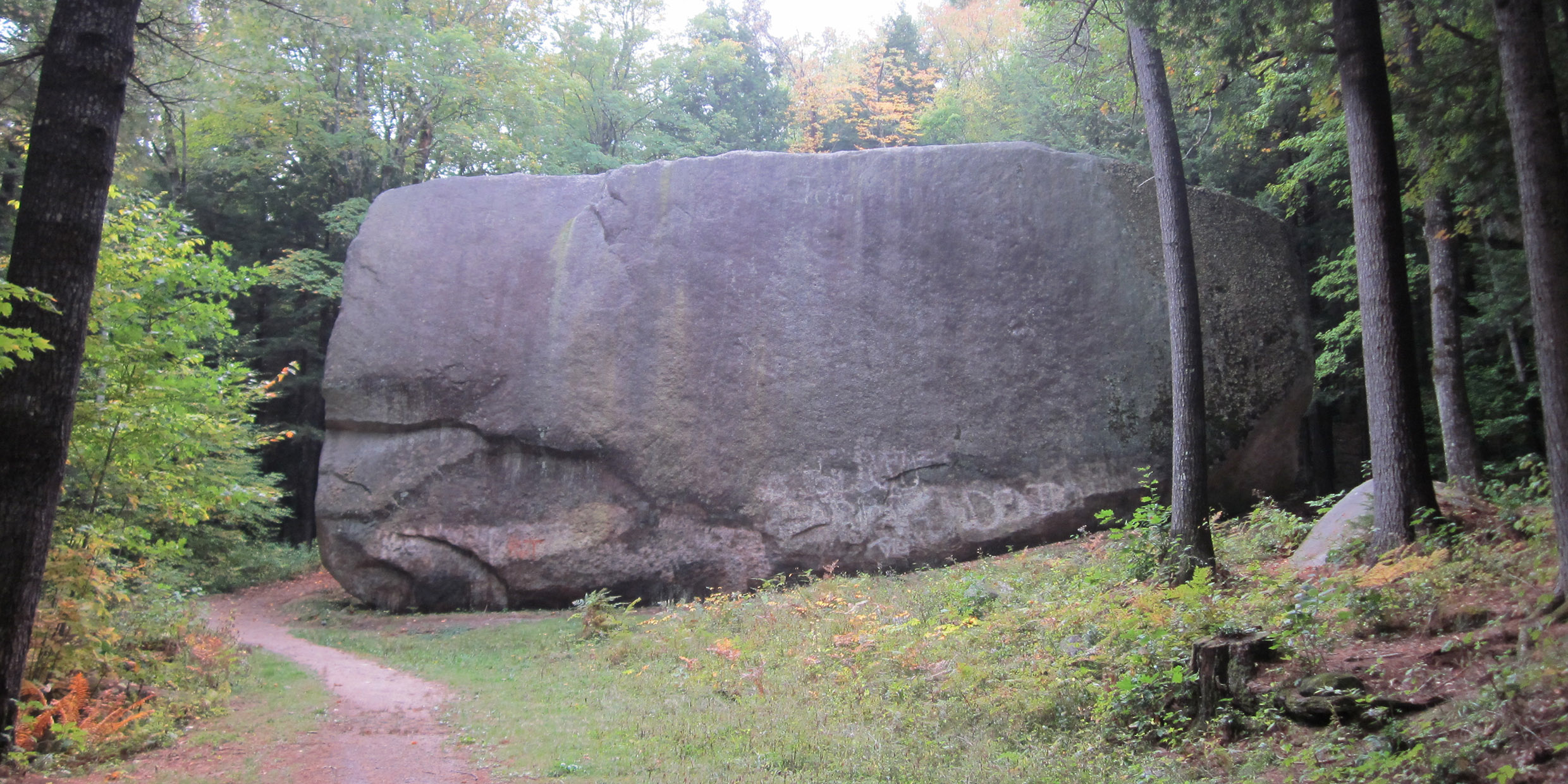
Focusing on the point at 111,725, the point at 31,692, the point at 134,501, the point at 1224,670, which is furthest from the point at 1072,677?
the point at 134,501

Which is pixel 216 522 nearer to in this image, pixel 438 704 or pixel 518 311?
pixel 518 311

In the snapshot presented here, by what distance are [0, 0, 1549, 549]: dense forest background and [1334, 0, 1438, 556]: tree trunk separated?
0.67 meters

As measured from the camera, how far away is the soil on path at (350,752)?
5.38 metres

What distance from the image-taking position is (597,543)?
11.8 metres

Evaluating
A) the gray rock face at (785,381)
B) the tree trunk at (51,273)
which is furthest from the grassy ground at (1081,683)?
the tree trunk at (51,273)

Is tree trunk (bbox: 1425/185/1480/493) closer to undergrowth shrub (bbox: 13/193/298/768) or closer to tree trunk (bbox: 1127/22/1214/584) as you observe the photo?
tree trunk (bbox: 1127/22/1214/584)

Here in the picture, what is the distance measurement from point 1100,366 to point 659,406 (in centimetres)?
576

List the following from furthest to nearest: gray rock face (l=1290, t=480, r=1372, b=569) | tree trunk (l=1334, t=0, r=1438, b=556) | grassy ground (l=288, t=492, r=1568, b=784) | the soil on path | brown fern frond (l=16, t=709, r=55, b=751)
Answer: gray rock face (l=1290, t=480, r=1372, b=569) < tree trunk (l=1334, t=0, r=1438, b=556) < brown fern frond (l=16, t=709, r=55, b=751) < the soil on path < grassy ground (l=288, t=492, r=1568, b=784)

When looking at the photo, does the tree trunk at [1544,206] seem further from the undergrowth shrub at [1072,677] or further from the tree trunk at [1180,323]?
the tree trunk at [1180,323]

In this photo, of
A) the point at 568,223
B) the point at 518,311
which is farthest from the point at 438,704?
the point at 568,223

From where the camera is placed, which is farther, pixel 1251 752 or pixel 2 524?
pixel 2 524

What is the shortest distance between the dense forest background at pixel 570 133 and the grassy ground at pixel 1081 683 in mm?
3575

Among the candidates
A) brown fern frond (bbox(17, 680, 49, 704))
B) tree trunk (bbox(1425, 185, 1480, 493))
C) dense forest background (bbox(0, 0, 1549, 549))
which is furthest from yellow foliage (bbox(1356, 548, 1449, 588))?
brown fern frond (bbox(17, 680, 49, 704))

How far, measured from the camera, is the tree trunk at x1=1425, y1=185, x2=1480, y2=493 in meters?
9.41
